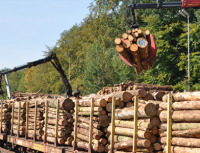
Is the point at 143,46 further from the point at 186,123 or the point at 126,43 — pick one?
the point at 186,123

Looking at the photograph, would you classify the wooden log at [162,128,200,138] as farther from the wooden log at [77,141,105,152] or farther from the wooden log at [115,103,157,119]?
the wooden log at [77,141,105,152]

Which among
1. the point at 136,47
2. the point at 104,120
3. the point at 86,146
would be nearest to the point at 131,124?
the point at 104,120

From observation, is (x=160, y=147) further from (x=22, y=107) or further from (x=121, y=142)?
(x=22, y=107)

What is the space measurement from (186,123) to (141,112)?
1.29m

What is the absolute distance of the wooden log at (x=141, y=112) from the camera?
757 centimetres

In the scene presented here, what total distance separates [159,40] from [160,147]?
2918 cm

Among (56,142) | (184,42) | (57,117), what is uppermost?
(184,42)

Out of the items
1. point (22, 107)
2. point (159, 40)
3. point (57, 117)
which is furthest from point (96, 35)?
point (57, 117)

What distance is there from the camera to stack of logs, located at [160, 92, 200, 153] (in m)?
6.67

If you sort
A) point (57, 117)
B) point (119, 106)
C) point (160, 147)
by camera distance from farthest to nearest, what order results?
point (57, 117) → point (119, 106) → point (160, 147)

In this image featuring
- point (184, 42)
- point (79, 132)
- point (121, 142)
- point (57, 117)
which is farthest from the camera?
point (184, 42)

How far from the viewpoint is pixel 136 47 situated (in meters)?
9.65

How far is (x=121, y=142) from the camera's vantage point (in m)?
8.30

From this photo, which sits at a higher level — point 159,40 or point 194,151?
point 159,40
